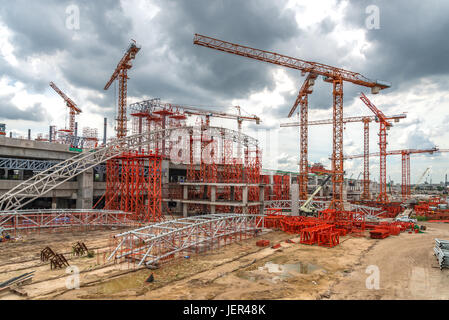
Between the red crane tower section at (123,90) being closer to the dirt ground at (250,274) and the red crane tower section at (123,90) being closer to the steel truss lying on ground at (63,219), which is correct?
the steel truss lying on ground at (63,219)

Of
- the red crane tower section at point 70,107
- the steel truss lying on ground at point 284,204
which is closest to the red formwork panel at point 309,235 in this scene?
the steel truss lying on ground at point 284,204

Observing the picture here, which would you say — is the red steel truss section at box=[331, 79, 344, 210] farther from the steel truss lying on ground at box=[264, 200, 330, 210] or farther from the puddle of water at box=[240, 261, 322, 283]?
the puddle of water at box=[240, 261, 322, 283]

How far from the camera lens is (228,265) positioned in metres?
20.5

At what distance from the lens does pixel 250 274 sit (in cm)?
1852

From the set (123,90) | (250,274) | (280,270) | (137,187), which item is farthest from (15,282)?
(123,90)

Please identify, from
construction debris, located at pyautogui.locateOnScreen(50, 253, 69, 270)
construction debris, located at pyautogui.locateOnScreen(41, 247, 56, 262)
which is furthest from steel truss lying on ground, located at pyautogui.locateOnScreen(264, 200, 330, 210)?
construction debris, located at pyautogui.locateOnScreen(50, 253, 69, 270)

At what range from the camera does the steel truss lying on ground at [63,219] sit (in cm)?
3119

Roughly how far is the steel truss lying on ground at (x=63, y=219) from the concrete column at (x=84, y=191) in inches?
224

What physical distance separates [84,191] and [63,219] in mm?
9462

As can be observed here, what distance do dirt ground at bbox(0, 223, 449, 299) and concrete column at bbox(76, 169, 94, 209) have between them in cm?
1701

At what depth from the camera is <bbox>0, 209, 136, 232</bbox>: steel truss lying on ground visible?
102ft
